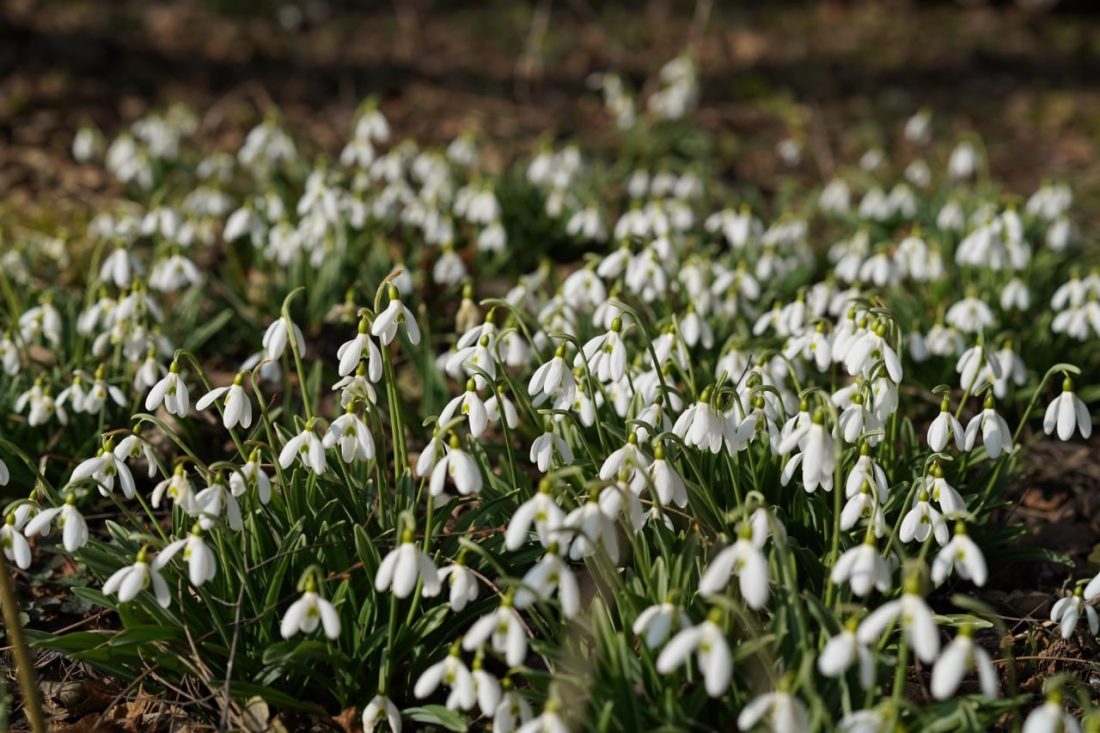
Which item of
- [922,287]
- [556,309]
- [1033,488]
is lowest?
[1033,488]

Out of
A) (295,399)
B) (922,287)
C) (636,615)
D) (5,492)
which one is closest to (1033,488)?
(922,287)

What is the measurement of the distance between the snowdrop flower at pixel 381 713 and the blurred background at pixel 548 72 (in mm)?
3314

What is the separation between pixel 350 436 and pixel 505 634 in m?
0.55

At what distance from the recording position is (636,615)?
199 cm

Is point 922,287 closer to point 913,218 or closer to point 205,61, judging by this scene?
point 913,218

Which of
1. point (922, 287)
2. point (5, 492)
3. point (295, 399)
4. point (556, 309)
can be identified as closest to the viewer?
point (5, 492)

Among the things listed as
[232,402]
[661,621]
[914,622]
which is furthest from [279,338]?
[914,622]

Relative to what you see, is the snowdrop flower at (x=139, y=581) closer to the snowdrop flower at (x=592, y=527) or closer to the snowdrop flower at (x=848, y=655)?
the snowdrop flower at (x=592, y=527)

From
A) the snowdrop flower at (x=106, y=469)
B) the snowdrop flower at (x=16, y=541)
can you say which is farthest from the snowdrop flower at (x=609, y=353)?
the snowdrop flower at (x=16, y=541)

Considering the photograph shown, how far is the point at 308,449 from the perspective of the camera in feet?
6.86

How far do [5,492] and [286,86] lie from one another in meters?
4.02

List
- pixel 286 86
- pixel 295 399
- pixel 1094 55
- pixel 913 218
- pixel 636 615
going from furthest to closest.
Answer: pixel 1094 55 < pixel 286 86 < pixel 913 218 < pixel 295 399 < pixel 636 615

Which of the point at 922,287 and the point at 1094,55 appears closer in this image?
the point at 922,287

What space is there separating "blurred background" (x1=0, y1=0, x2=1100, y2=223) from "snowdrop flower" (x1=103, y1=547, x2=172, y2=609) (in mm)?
3108
